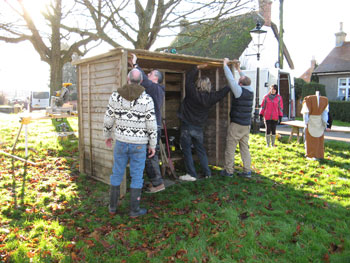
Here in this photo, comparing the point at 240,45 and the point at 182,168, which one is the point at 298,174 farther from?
the point at 240,45

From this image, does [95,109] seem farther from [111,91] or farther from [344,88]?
[344,88]

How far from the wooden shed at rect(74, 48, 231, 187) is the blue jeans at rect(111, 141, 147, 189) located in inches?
48.4

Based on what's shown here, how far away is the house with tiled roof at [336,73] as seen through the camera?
25.0 meters

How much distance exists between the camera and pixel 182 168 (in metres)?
7.46

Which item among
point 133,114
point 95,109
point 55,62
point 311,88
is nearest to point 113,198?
point 133,114

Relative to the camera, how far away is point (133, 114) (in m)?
4.42

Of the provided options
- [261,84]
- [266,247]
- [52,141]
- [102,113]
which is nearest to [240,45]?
[261,84]

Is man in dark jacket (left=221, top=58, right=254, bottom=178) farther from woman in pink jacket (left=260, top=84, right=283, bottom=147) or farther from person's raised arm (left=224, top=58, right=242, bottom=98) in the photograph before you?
woman in pink jacket (left=260, top=84, right=283, bottom=147)

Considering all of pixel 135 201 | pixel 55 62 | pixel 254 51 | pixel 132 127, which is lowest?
pixel 135 201

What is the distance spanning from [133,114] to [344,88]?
84.2 feet

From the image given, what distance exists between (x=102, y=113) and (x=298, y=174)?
15.0ft

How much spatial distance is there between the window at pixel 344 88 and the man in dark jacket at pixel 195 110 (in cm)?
2243

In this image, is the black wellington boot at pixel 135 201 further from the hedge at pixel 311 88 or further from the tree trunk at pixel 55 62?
the hedge at pixel 311 88

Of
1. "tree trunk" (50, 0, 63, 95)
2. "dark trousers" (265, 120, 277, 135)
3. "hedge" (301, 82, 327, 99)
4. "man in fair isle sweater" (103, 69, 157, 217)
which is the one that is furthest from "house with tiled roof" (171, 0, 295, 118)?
"man in fair isle sweater" (103, 69, 157, 217)
